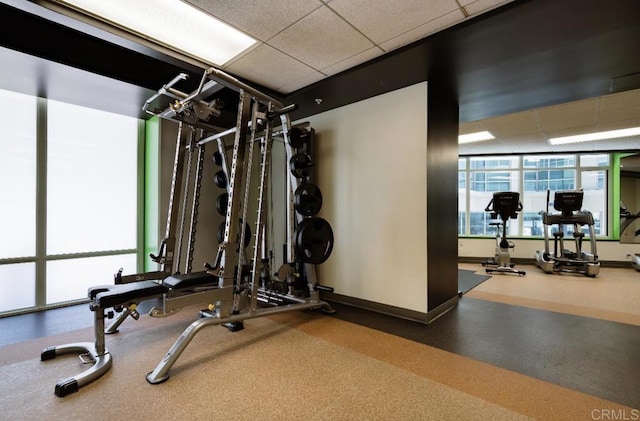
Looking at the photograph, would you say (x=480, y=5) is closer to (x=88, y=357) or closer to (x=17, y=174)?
(x=88, y=357)

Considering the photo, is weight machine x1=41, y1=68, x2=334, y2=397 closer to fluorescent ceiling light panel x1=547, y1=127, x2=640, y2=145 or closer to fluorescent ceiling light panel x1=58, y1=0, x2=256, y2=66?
fluorescent ceiling light panel x1=58, y1=0, x2=256, y2=66

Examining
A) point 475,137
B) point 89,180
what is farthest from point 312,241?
point 475,137

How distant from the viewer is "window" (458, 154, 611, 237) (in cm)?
682

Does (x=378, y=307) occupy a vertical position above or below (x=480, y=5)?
below

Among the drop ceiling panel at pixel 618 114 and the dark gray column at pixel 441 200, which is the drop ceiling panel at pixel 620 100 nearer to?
the drop ceiling panel at pixel 618 114

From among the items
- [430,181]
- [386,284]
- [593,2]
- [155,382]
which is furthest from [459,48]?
[155,382]

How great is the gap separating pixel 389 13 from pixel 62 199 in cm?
459

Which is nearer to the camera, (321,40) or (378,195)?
(321,40)

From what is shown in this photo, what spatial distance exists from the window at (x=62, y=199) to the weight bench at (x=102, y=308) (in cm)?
194

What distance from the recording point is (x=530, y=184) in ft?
24.0

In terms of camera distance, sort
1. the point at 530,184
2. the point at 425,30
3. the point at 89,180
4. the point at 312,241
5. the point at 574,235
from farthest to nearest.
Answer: the point at 530,184 → the point at 574,235 → the point at 89,180 → the point at 312,241 → the point at 425,30

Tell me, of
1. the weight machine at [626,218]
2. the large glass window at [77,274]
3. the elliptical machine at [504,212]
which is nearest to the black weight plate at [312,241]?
the large glass window at [77,274]

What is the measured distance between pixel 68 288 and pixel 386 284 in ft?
14.2

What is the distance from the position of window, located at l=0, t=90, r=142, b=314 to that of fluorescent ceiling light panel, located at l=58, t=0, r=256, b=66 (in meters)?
2.33
